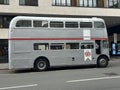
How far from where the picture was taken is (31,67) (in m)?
21.1

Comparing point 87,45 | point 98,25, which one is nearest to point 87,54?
point 87,45

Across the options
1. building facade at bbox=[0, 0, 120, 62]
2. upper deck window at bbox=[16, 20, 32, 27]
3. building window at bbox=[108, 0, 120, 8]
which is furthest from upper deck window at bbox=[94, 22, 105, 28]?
building window at bbox=[108, 0, 120, 8]

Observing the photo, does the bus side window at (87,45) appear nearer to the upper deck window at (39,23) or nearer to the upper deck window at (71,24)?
the upper deck window at (71,24)

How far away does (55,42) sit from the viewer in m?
21.7

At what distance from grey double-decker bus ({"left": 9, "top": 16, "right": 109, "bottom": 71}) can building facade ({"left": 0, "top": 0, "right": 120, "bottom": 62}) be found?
10.9 metres

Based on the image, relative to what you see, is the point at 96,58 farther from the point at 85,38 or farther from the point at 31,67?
the point at 31,67

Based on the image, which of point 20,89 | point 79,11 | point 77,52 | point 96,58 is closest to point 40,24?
point 77,52

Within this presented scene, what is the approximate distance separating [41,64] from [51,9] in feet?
43.4

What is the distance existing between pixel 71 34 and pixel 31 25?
3.04 meters

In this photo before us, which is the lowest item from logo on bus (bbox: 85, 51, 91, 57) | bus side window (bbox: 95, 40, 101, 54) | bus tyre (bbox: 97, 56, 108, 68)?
bus tyre (bbox: 97, 56, 108, 68)

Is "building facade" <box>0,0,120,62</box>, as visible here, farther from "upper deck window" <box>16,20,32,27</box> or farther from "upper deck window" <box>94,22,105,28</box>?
"upper deck window" <box>16,20,32,27</box>

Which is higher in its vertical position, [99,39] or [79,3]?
[79,3]

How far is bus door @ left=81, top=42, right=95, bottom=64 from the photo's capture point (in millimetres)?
22438

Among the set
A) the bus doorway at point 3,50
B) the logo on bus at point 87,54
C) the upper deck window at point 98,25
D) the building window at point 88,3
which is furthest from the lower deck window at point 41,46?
the building window at point 88,3
